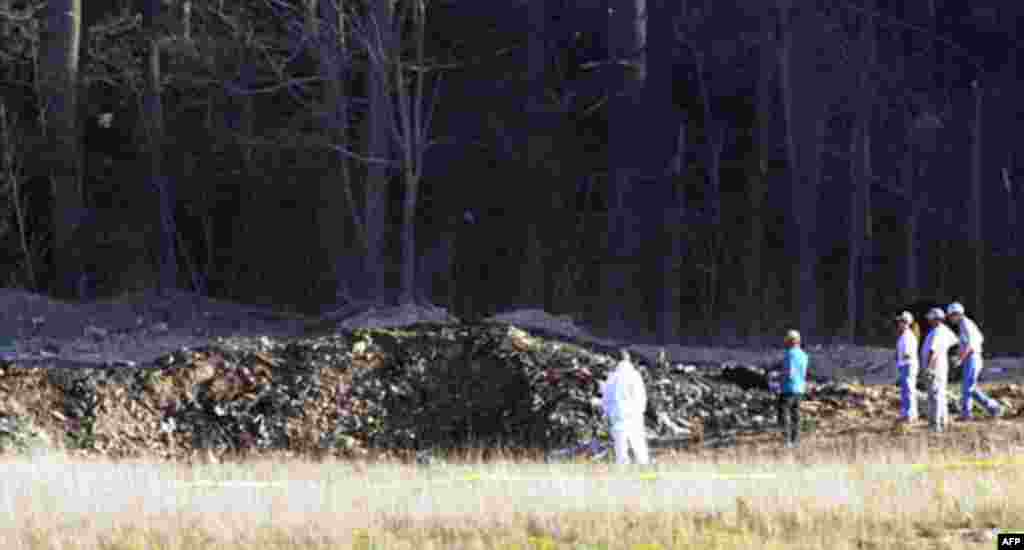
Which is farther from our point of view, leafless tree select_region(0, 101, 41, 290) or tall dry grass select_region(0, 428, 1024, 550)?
leafless tree select_region(0, 101, 41, 290)

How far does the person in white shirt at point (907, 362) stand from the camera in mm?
26703

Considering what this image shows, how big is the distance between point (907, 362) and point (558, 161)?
24.7 m

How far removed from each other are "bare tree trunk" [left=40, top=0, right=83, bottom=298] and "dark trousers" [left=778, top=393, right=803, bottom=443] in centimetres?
2286

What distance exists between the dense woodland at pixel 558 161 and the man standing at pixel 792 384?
676 inches

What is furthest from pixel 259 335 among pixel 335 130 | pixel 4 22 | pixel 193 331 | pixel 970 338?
pixel 4 22

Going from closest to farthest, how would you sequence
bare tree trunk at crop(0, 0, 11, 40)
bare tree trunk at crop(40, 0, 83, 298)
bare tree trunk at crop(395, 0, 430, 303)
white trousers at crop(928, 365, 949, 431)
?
white trousers at crop(928, 365, 949, 431)
bare tree trunk at crop(395, 0, 430, 303)
bare tree trunk at crop(40, 0, 83, 298)
bare tree trunk at crop(0, 0, 11, 40)

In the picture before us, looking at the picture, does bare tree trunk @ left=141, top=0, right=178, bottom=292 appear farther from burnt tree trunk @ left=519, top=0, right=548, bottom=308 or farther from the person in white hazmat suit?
the person in white hazmat suit

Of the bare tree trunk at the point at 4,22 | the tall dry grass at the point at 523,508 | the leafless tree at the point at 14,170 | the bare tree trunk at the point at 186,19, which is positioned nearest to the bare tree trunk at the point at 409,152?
the bare tree trunk at the point at 186,19

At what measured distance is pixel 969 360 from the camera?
88.5 ft

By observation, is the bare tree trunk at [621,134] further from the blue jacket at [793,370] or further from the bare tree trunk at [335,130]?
the blue jacket at [793,370]

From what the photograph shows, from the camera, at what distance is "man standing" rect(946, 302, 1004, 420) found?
2681 cm

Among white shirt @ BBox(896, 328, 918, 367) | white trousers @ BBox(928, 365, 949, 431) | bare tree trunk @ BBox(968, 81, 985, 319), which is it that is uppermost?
bare tree trunk @ BBox(968, 81, 985, 319)

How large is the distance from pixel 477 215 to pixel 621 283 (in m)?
8.45

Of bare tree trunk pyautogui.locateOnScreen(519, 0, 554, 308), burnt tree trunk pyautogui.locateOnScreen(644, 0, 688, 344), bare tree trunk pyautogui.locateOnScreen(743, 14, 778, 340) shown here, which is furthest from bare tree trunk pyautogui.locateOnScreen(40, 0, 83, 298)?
bare tree trunk pyautogui.locateOnScreen(743, 14, 778, 340)
